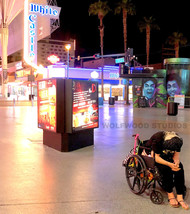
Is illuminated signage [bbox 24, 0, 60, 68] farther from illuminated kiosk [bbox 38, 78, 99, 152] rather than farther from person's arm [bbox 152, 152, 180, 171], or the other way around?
person's arm [bbox 152, 152, 180, 171]

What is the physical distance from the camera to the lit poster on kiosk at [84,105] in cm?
700

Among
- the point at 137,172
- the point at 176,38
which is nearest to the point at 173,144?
the point at 137,172

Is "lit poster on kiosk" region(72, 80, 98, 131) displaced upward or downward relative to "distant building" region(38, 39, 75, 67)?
downward

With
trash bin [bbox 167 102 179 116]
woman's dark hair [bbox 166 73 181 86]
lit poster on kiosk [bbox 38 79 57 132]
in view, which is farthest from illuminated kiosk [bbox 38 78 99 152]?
woman's dark hair [bbox 166 73 181 86]

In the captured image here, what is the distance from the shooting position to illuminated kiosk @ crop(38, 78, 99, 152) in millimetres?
6902

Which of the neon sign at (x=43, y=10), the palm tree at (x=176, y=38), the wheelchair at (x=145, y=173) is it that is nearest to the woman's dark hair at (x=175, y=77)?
the neon sign at (x=43, y=10)

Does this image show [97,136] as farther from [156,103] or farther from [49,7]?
[49,7]

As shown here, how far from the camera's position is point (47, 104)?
7328 millimetres

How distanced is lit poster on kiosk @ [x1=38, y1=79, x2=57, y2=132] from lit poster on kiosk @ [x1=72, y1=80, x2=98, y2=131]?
519mm

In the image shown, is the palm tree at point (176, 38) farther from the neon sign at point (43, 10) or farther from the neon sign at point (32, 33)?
the neon sign at point (32, 33)

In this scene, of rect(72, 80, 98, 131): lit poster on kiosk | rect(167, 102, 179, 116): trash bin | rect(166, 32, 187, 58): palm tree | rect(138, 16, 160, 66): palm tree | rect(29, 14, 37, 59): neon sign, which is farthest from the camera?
rect(166, 32, 187, 58): palm tree

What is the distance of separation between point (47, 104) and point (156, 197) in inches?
167

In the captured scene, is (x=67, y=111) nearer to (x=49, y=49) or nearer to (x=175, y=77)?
(x=175, y=77)

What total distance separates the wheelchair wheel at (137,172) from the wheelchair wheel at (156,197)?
0.15m
